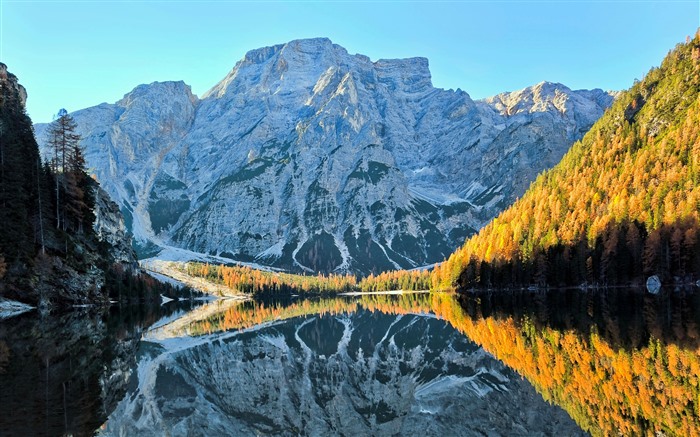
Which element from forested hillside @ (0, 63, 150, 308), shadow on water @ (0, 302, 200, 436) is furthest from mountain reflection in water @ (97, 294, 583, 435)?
forested hillside @ (0, 63, 150, 308)

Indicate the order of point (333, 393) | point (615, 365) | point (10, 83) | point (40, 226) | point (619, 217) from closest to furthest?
1. point (615, 365)
2. point (333, 393)
3. point (40, 226)
4. point (10, 83)
5. point (619, 217)

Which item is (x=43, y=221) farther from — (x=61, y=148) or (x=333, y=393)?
(x=333, y=393)

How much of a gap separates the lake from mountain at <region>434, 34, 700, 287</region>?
59523 millimetres

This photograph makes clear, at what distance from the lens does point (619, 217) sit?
12494 centimetres

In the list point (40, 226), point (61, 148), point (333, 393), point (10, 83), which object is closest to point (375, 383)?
point (333, 393)

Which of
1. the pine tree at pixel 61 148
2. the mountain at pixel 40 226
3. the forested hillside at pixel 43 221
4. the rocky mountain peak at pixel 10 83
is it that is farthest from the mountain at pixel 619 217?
the rocky mountain peak at pixel 10 83

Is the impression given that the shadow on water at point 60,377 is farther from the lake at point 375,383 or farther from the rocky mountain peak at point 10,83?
the rocky mountain peak at point 10,83

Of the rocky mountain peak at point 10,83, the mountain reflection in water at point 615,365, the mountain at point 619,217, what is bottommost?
the mountain reflection in water at point 615,365

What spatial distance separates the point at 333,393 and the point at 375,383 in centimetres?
404

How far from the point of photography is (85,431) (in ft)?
66.7

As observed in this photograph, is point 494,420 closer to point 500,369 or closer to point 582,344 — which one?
point 500,369

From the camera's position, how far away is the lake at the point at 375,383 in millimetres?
23469

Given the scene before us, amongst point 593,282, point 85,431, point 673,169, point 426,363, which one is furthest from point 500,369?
point 673,169

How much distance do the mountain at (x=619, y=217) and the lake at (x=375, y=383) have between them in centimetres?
5952
